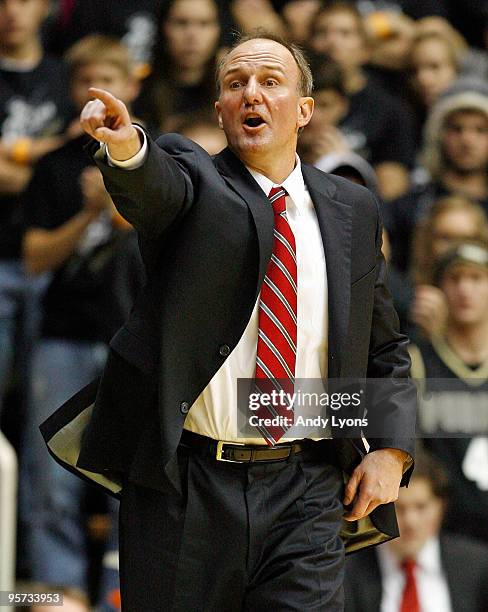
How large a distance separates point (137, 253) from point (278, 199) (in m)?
2.43

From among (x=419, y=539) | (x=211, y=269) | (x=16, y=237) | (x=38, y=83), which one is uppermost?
(x=38, y=83)

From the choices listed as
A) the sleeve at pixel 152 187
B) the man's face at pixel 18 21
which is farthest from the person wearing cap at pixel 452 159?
the sleeve at pixel 152 187

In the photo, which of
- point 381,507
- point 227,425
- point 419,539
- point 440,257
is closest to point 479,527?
point 419,539

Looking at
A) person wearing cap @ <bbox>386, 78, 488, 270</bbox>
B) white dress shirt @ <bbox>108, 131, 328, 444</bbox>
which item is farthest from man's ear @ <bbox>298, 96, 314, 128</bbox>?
person wearing cap @ <bbox>386, 78, 488, 270</bbox>

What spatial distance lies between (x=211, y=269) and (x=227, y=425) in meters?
0.39

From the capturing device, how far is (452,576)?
548cm

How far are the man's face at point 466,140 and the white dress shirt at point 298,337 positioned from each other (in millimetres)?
3650

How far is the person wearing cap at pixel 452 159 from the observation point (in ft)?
22.2

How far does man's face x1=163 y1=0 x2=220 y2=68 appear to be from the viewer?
22.7 ft

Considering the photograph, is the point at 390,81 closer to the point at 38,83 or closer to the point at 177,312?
the point at 38,83

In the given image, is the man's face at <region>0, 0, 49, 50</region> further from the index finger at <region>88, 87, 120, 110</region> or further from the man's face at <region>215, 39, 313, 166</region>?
the index finger at <region>88, 87, 120, 110</region>

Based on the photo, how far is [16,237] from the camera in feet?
20.4

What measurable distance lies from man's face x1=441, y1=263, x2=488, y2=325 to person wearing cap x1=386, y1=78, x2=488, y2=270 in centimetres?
81

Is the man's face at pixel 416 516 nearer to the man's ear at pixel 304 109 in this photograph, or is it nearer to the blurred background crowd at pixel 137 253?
the blurred background crowd at pixel 137 253
